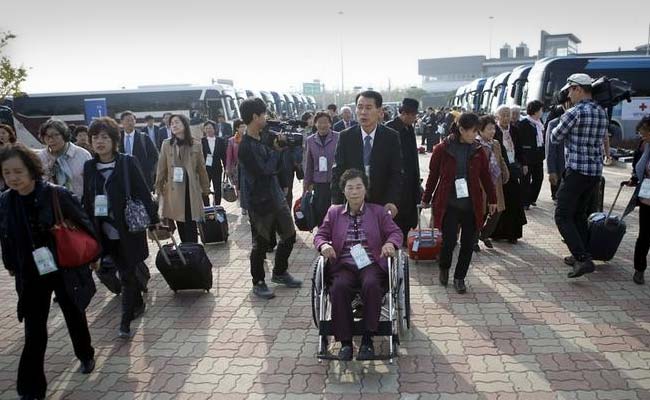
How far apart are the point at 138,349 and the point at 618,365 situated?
3.43 metres

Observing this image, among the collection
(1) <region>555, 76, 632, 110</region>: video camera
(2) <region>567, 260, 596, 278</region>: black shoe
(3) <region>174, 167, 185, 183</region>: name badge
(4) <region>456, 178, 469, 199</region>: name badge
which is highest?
(1) <region>555, 76, 632, 110</region>: video camera

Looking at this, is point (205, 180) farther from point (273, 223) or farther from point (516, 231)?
point (516, 231)

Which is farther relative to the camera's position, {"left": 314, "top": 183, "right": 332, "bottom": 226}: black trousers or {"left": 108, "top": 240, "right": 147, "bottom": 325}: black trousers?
{"left": 314, "top": 183, "right": 332, "bottom": 226}: black trousers

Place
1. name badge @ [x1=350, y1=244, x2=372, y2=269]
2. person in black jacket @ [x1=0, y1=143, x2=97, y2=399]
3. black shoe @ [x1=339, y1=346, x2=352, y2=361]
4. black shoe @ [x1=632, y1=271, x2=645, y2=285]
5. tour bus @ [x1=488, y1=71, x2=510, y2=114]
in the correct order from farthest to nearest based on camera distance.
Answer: tour bus @ [x1=488, y1=71, x2=510, y2=114]
black shoe @ [x1=632, y1=271, x2=645, y2=285]
name badge @ [x1=350, y1=244, x2=372, y2=269]
black shoe @ [x1=339, y1=346, x2=352, y2=361]
person in black jacket @ [x1=0, y1=143, x2=97, y2=399]

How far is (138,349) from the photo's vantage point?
396cm

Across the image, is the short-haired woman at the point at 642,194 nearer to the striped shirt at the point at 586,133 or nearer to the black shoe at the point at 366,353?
the striped shirt at the point at 586,133

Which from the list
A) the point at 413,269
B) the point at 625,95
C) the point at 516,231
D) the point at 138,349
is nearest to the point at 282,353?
the point at 138,349

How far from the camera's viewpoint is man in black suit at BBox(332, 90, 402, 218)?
440cm

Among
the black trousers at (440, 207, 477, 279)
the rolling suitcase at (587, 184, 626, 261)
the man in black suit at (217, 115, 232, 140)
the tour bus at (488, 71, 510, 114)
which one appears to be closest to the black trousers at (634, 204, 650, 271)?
the rolling suitcase at (587, 184, 626, 261)

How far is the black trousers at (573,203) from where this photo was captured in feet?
16.0

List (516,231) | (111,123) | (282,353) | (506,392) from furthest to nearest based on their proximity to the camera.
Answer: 1. (516,231)
2. (111,123)
3. (282,353)
4. (506,392)

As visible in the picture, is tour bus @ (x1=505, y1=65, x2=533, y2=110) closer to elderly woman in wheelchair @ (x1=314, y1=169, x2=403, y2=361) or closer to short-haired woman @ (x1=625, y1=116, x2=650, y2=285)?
short-haired woman @ (x1=625, y1=116, x2=650, y2=285)

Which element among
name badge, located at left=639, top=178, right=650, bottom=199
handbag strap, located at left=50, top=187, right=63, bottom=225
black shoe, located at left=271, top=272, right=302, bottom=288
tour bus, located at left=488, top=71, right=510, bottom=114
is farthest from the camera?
tour bus, located at left=488, top=71, right=510, bottom=114

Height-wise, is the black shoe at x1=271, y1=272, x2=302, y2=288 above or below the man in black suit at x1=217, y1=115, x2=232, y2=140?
below
